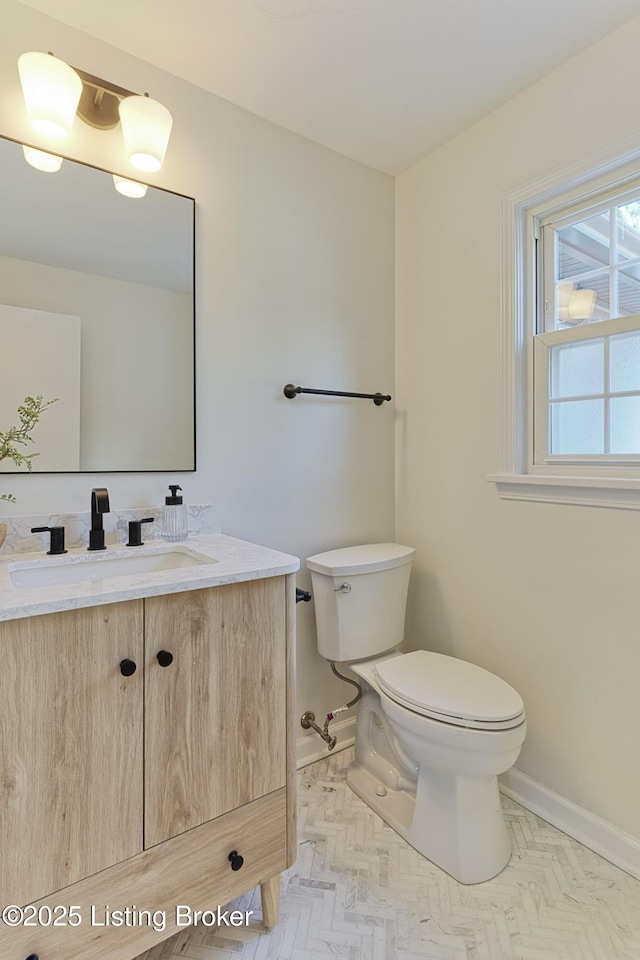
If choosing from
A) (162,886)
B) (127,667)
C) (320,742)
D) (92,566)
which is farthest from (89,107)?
(320,742)

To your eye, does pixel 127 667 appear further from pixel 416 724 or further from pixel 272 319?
pixel 272 319

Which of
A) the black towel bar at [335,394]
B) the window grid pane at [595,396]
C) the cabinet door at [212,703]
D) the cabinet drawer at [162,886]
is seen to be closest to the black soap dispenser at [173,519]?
the cabinet door at [212,703]

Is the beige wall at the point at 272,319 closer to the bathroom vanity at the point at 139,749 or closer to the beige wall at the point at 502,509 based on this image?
the beige wall at the point at 502,509

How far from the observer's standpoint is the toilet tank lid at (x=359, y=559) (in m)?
1.57

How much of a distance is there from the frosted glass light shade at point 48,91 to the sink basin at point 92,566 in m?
1.06

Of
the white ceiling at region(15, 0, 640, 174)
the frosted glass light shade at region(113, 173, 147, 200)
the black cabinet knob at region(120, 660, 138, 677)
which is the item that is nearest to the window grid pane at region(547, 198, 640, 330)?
the white ceiling at region(15, 0, 640, 174)

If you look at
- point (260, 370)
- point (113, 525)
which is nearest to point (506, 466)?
point (260, 370)

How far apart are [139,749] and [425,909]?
2.83 ft

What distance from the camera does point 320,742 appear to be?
1.76 metres

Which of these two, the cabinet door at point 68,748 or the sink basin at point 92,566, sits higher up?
the sink basin at point 92,566

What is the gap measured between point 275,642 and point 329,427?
37.2 inches

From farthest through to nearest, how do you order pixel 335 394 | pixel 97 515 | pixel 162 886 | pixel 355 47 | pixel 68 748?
pixel 335 394 < pixel 355 47 < pixel 97 515 < pixel 162 886 < pixel 68 748

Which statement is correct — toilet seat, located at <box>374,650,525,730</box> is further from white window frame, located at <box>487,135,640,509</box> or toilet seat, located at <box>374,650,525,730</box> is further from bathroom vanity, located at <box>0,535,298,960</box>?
white window frame, located at <box>487,135,640,509</box>

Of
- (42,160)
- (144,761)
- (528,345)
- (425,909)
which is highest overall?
(42,160)
